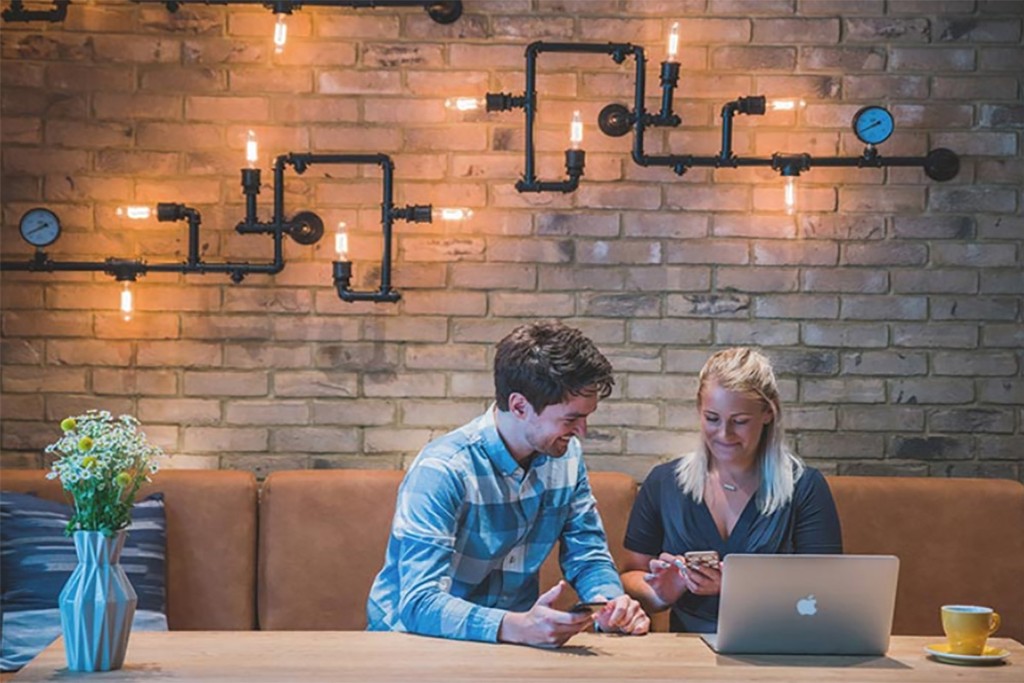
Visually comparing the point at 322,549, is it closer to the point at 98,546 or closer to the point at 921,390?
the point at 98,546

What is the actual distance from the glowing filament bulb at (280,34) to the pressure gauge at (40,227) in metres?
0.80

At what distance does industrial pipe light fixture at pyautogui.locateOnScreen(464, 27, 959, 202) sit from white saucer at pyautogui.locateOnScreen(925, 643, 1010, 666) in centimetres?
172

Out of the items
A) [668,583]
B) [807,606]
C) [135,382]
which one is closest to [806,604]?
[807,606]

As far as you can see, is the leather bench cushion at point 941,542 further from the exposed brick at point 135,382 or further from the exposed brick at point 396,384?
the exposed brick at point 135,382

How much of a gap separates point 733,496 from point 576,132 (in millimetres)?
1188

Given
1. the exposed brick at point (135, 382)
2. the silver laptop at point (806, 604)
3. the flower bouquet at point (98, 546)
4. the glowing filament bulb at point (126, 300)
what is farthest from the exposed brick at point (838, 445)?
the flower bouquet at point (98, 546)

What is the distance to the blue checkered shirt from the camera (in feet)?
8.91

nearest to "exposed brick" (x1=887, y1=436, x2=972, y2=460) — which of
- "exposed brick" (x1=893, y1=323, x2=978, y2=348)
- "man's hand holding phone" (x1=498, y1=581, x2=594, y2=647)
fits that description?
"exposed brick" (x1=893, y1=323, x2=978, y2=348)

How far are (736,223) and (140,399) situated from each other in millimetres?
1805

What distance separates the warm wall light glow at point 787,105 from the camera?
4.11 meters

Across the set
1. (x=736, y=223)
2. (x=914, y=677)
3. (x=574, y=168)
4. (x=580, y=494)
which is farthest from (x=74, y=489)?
(x=736, y=223)

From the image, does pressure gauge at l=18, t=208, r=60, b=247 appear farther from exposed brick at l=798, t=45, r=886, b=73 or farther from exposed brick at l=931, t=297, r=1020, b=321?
exposed brick at l=931, t=297, r=1020, b=321

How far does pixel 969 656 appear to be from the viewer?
2.62m

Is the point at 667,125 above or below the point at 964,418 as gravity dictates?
above
